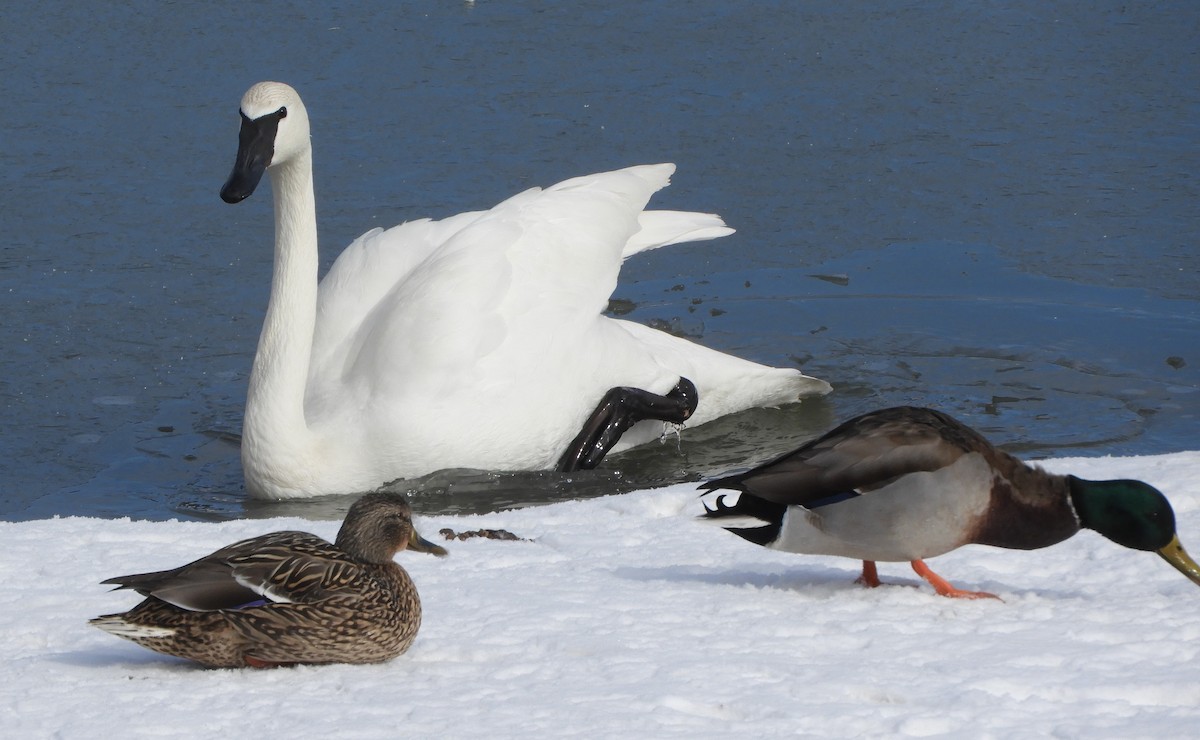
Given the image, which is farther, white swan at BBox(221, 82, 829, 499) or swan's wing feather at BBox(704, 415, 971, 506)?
white swan at BBox(221, 82, 829, 499)

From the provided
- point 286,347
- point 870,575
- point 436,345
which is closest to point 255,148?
point 286,347

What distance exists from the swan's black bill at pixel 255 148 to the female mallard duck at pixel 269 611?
305 centimetres

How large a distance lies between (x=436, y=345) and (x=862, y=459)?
9.99ft

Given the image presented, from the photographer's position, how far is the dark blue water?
7.40 meters

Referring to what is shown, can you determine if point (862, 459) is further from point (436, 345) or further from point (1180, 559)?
point (436, 345)

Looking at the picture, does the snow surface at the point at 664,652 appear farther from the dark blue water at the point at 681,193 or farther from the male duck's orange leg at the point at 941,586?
the dark blue water at the point at 681,193

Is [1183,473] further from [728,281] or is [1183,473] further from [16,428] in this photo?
[16,428]

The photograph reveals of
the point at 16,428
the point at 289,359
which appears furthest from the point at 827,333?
the point at 16,428

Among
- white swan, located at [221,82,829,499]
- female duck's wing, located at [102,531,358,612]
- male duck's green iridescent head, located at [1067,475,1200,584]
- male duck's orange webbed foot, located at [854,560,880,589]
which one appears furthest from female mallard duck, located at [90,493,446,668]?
white swan, located at [221,82,829,499]

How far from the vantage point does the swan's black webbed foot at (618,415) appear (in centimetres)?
722

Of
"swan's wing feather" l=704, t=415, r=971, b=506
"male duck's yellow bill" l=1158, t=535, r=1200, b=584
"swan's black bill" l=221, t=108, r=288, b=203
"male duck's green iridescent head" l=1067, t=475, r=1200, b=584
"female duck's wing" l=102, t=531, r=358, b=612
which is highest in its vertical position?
"swan's black bill" l=221, t=108, r=288, b=203

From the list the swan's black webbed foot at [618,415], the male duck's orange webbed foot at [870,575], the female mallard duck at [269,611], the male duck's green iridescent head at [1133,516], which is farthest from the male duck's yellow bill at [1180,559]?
the swan's black webbed foot at [618,415]

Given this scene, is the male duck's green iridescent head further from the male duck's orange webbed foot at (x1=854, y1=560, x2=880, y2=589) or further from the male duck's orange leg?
the male duck's orange webbed foot at (x1=854, y1=560, x2=880, y2=589)

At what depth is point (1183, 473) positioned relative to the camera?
525 cm
